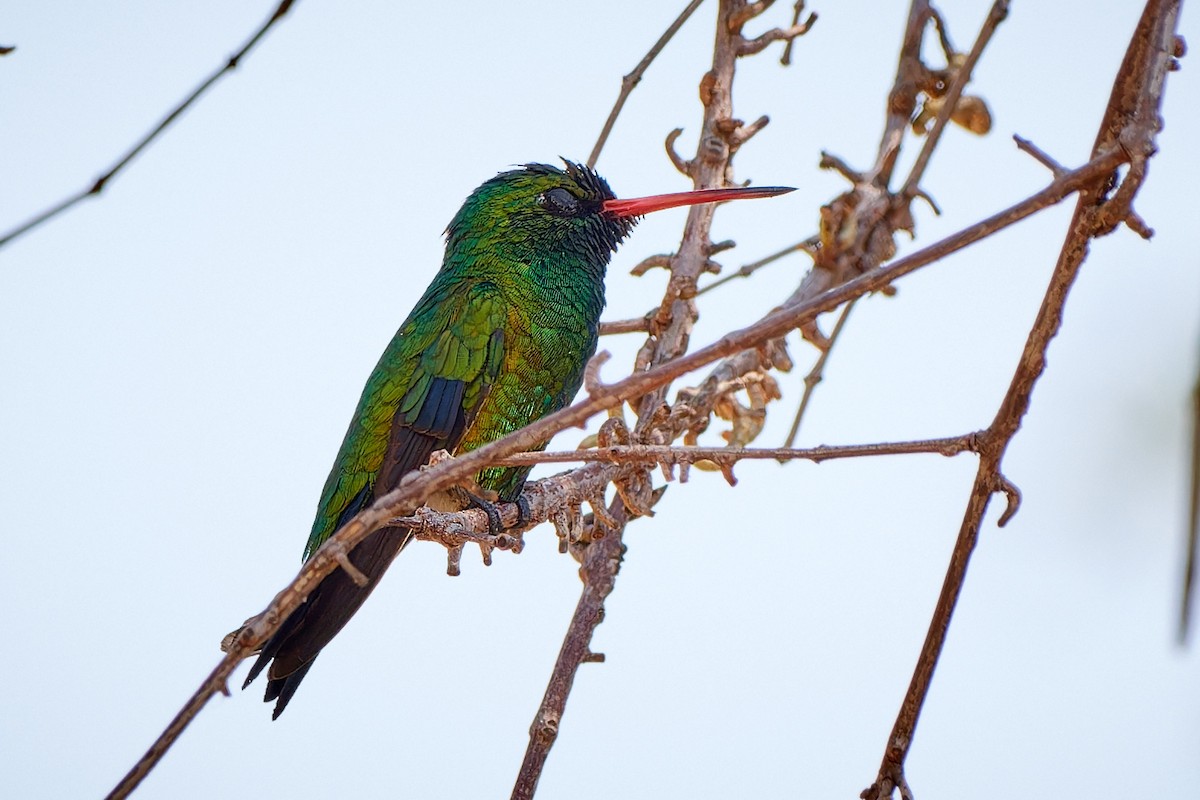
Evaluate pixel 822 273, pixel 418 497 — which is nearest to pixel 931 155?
pixel 822 273

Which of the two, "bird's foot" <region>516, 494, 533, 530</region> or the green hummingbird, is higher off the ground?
the green hummingbird

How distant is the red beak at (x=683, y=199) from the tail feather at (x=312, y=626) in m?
1.60

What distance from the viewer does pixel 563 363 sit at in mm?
5203

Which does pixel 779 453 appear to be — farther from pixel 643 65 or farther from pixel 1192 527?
pixel 643 65

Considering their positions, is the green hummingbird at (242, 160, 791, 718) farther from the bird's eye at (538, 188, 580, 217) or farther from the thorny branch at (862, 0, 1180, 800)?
the thorny branch at (862, 0, 1180, 800)

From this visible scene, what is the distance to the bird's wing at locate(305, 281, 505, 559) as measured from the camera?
191 inches

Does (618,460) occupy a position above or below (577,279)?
below

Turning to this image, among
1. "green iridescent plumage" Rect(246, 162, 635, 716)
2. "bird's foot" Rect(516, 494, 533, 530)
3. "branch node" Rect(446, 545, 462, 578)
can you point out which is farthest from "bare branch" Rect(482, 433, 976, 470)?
"green iridescent plumage" Rect(246, 162, 635, 716)

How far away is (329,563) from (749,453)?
75 centimetres

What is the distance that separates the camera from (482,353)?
498 cm

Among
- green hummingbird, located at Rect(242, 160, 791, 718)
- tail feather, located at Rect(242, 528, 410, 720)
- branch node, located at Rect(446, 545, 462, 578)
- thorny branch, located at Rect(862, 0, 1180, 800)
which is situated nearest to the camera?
thorny branch, located at Rect(862, 0, 1180, 800)

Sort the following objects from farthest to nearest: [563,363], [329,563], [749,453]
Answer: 1. [563,363]
2. [749,453]
3. [329,563]

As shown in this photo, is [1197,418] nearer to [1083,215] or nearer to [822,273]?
[1083,215]

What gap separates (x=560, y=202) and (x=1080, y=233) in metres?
3.66
